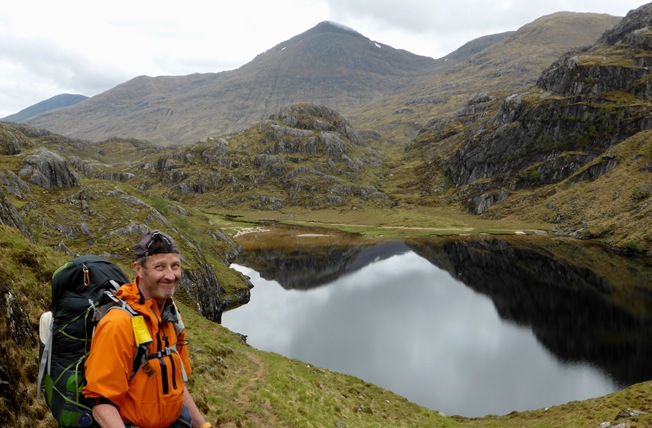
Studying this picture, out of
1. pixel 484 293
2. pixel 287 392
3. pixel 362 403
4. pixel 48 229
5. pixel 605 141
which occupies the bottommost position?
pixel 484 293

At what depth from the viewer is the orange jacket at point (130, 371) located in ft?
16.2

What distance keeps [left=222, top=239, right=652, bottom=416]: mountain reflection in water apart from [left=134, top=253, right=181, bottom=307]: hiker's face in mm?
39777

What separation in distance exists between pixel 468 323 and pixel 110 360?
6412cm

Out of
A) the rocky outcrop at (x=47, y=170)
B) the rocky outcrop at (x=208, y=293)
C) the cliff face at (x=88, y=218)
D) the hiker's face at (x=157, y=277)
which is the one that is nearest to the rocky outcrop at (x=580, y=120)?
the rocky outcrop at (x=208, y=293)

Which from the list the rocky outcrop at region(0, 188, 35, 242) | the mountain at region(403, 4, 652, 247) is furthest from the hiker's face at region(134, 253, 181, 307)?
the mountain at region(403, 4, 652, 247)

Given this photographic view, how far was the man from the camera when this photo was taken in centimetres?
496

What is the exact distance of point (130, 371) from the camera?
519cm

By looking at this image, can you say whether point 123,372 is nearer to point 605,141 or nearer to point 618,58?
point 605,141

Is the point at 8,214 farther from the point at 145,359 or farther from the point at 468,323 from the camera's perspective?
the point at 468,323

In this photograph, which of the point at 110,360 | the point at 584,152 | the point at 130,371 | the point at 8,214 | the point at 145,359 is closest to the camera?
the point at 110,360

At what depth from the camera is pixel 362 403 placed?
27484 millimetres

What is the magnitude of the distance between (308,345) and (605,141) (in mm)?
188198

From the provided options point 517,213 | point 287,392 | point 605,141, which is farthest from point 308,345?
point 605,141

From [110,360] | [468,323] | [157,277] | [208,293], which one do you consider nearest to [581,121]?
[468,323]
